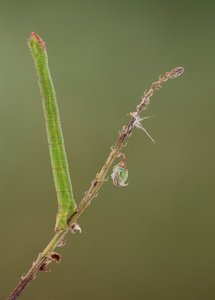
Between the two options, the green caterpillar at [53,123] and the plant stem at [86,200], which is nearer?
the plant stem at [86,200]

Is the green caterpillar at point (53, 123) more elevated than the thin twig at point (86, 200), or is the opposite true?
the green caterpillar at point (53, 123)

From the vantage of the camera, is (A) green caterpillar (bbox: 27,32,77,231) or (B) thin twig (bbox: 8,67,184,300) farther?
(A) green caterpillar (bbox: 27,32,77,231)

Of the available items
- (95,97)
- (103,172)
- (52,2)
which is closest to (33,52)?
(103,172)

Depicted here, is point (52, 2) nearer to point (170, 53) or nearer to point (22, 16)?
point (22, 16)

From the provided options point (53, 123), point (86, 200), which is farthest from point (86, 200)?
point (53, 123)

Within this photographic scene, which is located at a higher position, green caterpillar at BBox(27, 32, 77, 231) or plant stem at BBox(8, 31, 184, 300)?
green caterpillar at BBox(27, 32, 77, 231)

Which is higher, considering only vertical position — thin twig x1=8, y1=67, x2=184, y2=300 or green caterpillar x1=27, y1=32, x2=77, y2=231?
green caterpillar x1=27, y1=32, x2=77, y2=231

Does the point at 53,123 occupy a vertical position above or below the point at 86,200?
above

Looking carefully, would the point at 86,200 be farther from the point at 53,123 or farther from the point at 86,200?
the point at 53,123
